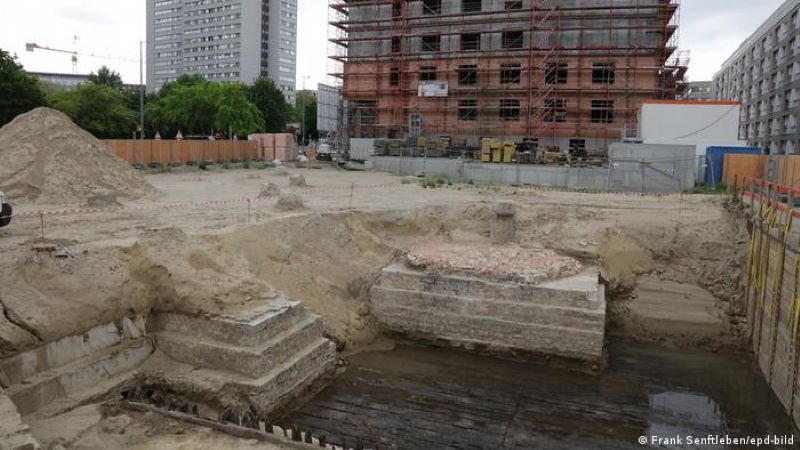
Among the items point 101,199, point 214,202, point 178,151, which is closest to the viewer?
point 101,199

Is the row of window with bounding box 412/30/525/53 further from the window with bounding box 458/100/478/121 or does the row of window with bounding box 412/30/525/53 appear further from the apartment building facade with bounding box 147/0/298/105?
the apartment building facade with bounding box 147/0/298/105

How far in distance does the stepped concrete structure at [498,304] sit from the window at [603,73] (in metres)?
29.5

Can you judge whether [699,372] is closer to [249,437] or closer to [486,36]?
[249,437]

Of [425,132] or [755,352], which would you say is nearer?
[755,352]

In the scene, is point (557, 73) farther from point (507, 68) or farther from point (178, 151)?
point (178, 151)

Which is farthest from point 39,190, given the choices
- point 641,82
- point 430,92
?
point 641,82

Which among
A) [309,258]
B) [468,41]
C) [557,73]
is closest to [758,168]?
[557,73]

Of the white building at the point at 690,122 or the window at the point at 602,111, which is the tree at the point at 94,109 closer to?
the window at the point at 602,111

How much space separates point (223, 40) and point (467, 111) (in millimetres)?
71160

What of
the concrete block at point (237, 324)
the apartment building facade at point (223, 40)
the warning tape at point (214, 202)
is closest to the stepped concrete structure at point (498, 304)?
the concrete block at point (237, 324)

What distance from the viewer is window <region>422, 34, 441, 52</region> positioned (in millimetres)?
46594

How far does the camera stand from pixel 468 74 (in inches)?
1801

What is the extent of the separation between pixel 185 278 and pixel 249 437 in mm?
3972

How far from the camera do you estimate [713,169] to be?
2959 cm
